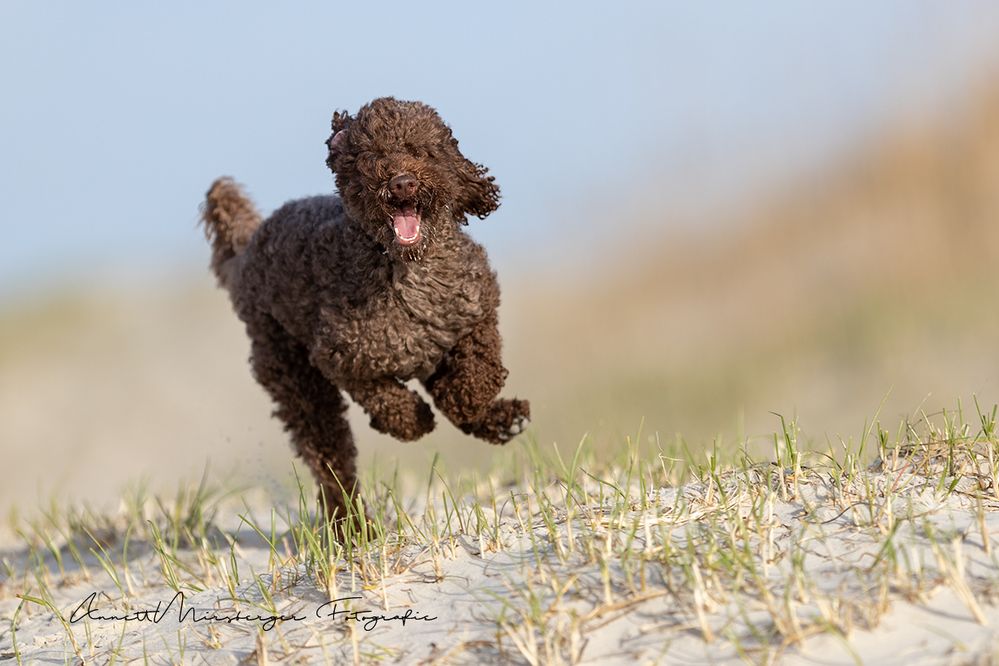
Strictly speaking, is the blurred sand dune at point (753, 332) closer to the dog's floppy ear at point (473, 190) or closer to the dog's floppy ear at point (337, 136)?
the dog's floppy ear at point (473, 190)

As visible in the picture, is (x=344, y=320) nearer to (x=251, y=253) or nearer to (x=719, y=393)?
(x=251, y=253)

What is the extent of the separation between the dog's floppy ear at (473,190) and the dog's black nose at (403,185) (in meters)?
0.39

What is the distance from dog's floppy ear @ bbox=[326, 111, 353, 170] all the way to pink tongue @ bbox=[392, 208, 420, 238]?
48cm

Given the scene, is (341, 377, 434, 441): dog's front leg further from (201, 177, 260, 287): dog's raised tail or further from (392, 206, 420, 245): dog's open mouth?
(201, 177, 260, 287): dog's raised tail

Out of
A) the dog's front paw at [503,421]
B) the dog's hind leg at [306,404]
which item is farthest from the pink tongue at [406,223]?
the dog's hind leg at [306,404]

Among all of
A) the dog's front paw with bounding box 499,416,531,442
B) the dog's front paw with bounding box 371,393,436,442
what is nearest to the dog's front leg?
the dog's front paw with bounding box 371,393,436,442

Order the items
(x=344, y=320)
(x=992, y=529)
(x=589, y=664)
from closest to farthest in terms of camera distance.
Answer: (x=589, y=664) → (x=992, y=529) → (x=344, y=320)

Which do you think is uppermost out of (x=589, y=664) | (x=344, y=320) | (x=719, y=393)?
(x=719, y=393)

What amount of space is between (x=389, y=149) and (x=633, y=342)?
785 centimetres

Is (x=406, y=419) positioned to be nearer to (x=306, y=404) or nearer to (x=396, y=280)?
(x=396, y=280)

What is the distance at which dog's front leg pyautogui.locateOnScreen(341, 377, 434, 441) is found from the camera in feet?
17.6

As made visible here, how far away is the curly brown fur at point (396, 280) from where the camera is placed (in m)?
4.94

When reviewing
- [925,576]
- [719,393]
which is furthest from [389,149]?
[719,393]

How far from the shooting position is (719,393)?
10508 millimetres
